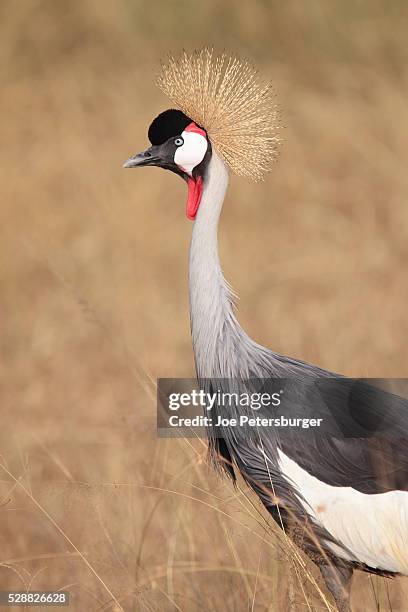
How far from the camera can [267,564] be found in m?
2.20

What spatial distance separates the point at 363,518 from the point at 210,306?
53 cm

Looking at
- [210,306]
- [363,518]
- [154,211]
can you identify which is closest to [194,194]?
[210,306]

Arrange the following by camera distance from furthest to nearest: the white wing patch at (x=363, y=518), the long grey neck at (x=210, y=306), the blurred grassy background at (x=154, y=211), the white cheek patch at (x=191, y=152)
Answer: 1. the blurred grassy background at (x=154, y=211)
2. the white cheek patch at (x=191, y=152)
3. the long grey neck at (x=210, y=306)
4. the white wing patch at (x=363, y=518)

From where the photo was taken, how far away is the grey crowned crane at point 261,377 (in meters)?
2.00

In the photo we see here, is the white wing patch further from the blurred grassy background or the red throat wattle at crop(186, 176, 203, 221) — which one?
the blurred grassy background

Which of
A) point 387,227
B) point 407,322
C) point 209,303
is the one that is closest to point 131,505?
point 209,303

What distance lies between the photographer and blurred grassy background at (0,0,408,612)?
3.32 metres

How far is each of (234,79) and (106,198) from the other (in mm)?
1347

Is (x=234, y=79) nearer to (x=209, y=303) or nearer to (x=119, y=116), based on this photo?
(x=209, y=303)

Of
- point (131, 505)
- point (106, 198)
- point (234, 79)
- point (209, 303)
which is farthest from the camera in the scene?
point (106, 198)

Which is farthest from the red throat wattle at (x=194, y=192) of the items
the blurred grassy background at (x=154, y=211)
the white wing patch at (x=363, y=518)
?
the blurred grassy background at (x=154, y=211)

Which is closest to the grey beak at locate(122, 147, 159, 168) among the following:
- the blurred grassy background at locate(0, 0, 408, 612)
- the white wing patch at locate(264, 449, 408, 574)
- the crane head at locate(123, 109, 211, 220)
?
the crane head at locate(123, 109, 211, 220)

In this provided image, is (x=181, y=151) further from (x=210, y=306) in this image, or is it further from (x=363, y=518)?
(x=363, y=518)

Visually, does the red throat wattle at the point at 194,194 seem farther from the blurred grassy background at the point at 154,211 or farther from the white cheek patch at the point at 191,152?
the blurred grassy background at the point at 154,211
